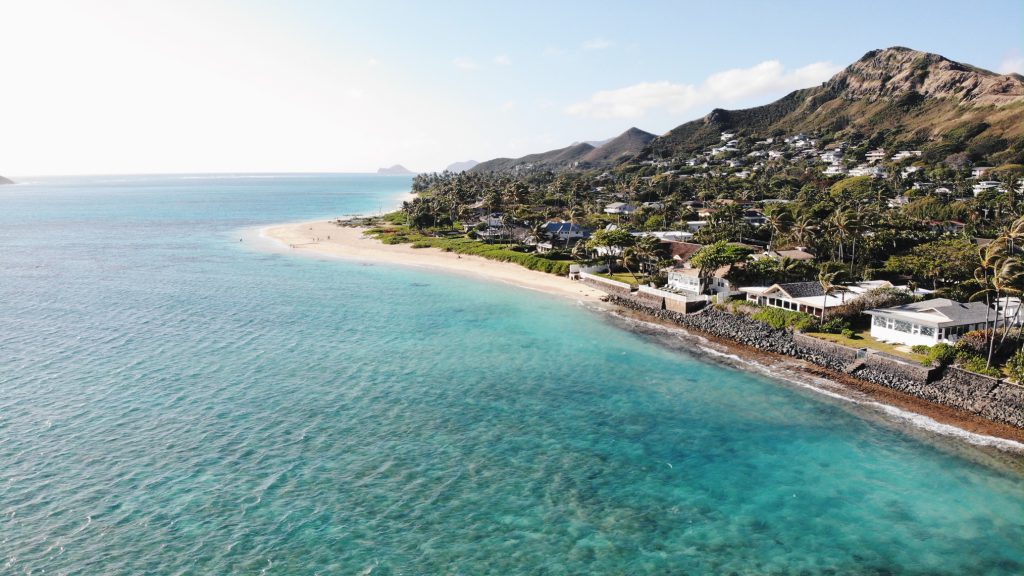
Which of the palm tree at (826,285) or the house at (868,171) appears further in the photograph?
the house at (868,171)

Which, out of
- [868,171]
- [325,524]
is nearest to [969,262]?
[325,524]

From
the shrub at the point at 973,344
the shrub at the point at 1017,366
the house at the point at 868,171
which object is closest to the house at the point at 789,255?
the shrub at the point at 973,344

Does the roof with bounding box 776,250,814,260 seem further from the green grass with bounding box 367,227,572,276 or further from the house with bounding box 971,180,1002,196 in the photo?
the house with bounding box 971,180,1002,196

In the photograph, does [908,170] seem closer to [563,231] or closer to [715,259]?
[563,231]

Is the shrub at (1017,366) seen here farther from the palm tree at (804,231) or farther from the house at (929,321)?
the palm tree at (804,231)

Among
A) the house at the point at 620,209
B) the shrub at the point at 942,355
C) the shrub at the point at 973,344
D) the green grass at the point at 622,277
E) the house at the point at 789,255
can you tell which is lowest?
the shrub at the point at 942,355

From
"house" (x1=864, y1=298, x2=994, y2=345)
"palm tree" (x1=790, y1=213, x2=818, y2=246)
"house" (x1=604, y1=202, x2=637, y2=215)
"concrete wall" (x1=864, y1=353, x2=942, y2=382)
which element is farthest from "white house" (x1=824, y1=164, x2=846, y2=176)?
"concrete wall" (x1=864, y1=353, x2=942, y2=382)

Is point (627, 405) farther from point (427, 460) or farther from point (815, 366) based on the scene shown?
point (815, 366)
